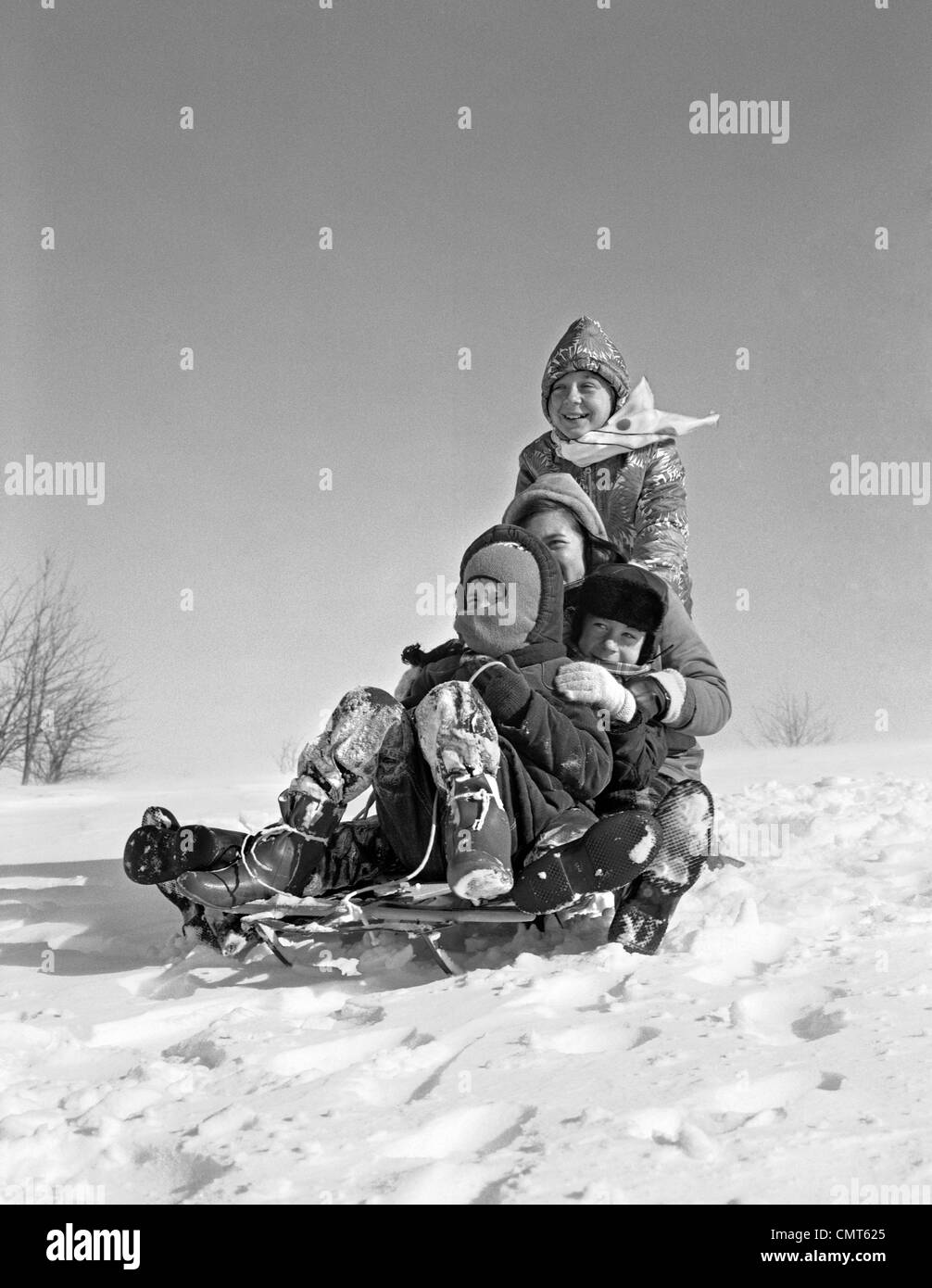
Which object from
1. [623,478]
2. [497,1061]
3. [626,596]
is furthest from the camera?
[623,478]

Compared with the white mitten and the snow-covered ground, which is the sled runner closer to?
the snow-covered ground

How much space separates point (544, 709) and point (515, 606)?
0.27 meters

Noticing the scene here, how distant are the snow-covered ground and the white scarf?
146 cm

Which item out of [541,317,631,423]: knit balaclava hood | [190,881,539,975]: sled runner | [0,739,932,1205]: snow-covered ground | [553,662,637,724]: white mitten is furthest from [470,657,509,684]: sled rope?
[541,317,631,423]: knit balaclava hood

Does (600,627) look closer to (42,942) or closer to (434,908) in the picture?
(434,908)

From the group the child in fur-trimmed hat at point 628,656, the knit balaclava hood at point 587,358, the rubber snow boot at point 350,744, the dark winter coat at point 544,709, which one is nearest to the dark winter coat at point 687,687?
the child in fur-trimmed hat at point 628,656

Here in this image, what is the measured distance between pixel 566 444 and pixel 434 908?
6.37ft

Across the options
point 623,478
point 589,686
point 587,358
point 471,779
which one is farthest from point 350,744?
point 587,358

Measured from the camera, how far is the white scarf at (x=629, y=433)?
408 cm

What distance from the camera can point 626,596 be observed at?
315 cm

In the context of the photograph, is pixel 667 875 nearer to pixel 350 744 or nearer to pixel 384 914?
pixel 384 914

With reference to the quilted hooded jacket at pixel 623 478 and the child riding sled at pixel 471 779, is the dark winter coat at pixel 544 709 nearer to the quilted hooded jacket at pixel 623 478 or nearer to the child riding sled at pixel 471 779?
the child riding sled at pixel 471 779

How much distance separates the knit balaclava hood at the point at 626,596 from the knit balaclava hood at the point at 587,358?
1.20 meters

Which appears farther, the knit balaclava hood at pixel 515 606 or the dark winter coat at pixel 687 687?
the dark winter coat at pixel 687 687
